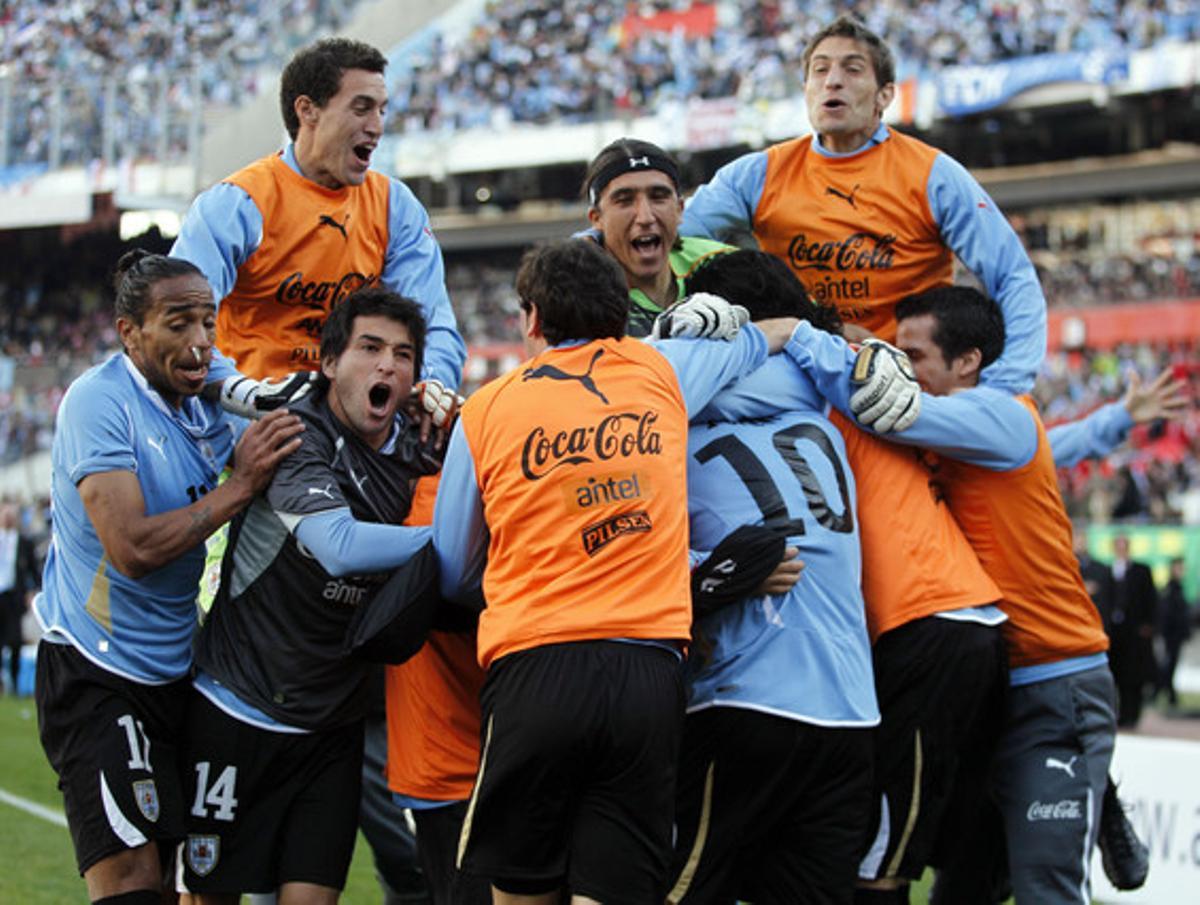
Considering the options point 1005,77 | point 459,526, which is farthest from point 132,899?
point 1005,77

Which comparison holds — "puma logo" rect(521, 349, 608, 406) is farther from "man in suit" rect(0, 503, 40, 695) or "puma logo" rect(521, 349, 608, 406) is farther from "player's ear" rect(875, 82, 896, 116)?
"man in suit" rect(0, 503, 40, 695)

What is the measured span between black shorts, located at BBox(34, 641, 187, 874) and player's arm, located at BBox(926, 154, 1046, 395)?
9.13 ft

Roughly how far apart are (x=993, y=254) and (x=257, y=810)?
2.98m

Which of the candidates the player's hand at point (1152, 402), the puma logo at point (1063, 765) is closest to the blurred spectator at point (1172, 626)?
the player's hand at point (1152, 402)

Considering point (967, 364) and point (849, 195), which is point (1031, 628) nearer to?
point (967, 364)

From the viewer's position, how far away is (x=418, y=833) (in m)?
4.58

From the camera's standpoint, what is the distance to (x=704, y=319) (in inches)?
170

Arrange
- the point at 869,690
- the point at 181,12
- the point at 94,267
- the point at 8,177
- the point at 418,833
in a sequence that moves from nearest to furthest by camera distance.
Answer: the point at 869,690
the point at 418,833
the point at 8,177
the point at 94,267
the point at 181,12

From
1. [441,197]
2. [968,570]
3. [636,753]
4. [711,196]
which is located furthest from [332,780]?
[441,197]

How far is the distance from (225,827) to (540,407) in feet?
5.17

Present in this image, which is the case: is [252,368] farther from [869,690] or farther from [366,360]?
[869,690]

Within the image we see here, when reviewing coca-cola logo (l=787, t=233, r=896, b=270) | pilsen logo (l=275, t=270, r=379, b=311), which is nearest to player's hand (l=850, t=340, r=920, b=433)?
coca-cola logo (l=787, t=233, r=896, b=270)

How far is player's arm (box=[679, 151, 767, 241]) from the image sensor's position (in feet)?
18.8

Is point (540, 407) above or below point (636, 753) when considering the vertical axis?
above
